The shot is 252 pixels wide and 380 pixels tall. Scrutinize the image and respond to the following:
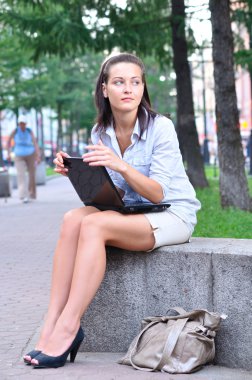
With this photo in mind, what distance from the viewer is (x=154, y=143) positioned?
5430 mm

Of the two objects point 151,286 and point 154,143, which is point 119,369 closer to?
point 151,286

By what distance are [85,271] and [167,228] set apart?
58cm

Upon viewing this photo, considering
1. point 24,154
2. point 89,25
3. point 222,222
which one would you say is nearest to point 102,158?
point 222,222

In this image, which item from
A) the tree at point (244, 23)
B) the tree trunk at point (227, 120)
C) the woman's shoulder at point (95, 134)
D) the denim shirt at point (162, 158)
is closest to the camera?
the denim shirt at point (162, 158)

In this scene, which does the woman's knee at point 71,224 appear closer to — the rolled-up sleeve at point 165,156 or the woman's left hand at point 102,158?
the woman's left hand at point 102,158

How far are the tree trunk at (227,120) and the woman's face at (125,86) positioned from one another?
812 centimetres

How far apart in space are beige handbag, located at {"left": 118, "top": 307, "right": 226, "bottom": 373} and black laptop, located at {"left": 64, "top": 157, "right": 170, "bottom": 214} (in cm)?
63

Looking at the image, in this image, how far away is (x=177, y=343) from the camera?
4848mm

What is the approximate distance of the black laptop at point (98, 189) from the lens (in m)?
5.18

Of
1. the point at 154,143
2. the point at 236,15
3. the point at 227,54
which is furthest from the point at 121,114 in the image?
the point at 236,15

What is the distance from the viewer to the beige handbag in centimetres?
484

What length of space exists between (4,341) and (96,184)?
48.2 inches

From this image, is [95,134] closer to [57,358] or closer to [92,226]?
[92,226]

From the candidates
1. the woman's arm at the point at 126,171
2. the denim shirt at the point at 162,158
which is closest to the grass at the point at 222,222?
the denim shirt at the point at 162,158
